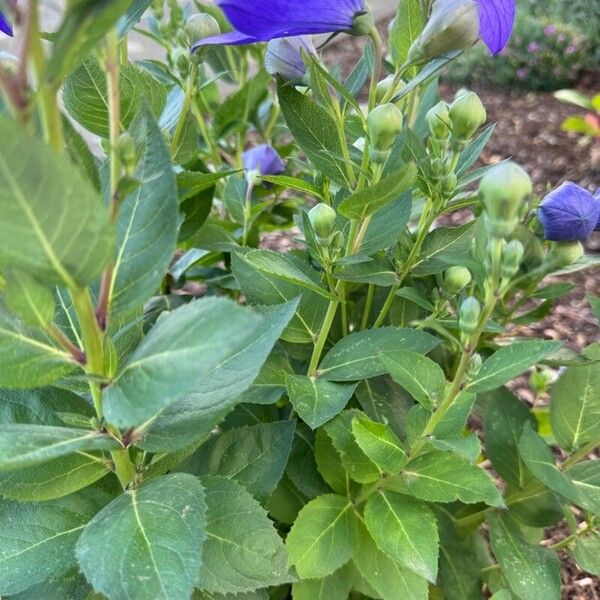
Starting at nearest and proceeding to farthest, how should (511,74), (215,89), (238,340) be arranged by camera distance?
1. (238,340)
2. (215,89)
3. (511,74)

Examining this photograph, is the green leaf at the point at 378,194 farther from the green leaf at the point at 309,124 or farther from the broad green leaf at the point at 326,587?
the broad green leaf at the point at 326,587

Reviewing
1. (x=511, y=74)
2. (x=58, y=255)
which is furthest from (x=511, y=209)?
(x=511, y=74)

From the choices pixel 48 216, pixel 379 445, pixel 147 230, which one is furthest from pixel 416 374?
pixel 48 216

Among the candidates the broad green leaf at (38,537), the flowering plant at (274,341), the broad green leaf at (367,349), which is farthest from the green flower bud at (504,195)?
the broad green leaf at (38,537)

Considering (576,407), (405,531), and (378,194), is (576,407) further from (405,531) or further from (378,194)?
(378,194)

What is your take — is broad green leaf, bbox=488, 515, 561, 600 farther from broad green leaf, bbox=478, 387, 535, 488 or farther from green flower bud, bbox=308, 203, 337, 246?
green flower bud, bbox=308, 203, 337, 246

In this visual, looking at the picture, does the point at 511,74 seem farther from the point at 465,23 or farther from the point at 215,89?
the point at 465,23

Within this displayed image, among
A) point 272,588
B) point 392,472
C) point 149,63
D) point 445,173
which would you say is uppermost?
point 149,63
